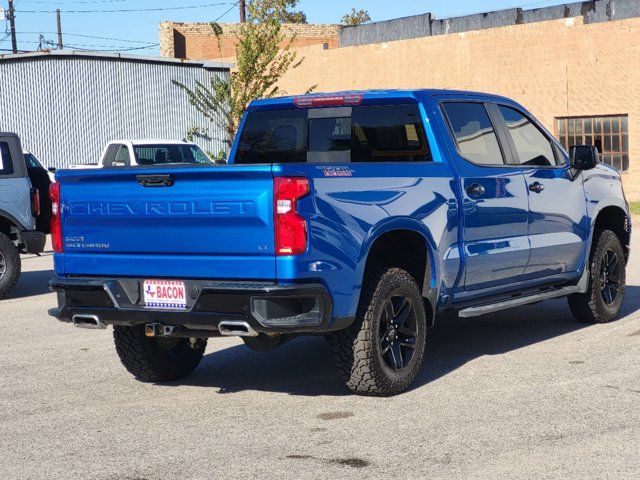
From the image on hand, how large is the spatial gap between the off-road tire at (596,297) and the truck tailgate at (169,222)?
4.35 metres

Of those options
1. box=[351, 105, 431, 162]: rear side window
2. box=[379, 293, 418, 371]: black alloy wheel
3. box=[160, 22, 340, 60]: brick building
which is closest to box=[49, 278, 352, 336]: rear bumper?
box=[379, 293, 418, 371]: black alloy wheel

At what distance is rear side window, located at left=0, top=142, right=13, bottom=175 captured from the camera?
13.6m

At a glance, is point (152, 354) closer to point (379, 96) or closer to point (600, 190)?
point (379, 96)

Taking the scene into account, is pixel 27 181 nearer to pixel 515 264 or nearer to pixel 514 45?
pixel 515 264

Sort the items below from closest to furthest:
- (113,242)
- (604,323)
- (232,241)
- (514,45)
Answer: (232,241), (113,242), (604,323), (514,45)

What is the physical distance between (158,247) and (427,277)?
192 centimetres

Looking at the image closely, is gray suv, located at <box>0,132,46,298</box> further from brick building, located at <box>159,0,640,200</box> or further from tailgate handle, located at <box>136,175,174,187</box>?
brick building, located at <box>159,0,640,200</box>

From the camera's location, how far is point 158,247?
6.84m

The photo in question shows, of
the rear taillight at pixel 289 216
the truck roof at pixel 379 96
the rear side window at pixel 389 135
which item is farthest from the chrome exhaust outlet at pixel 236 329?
the truck roof at pixel 379 96

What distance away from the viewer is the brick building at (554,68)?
30.1m

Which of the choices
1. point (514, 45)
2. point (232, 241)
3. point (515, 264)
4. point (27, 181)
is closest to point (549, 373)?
point (515, 264)

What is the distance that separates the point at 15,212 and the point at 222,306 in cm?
756

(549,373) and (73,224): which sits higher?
(73,224)

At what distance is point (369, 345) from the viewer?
22.8 ft
